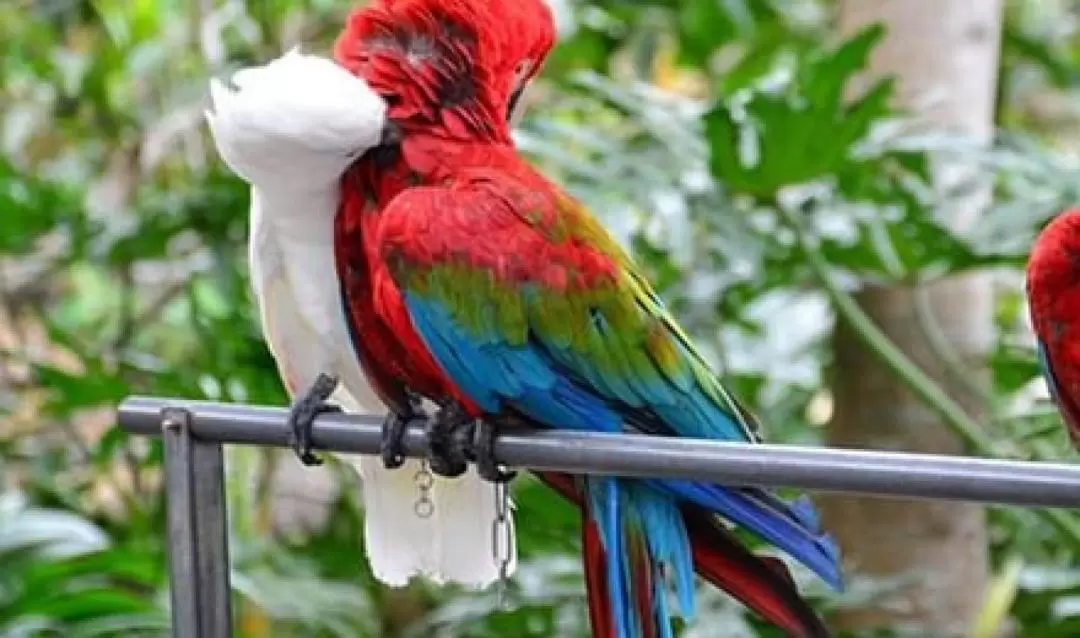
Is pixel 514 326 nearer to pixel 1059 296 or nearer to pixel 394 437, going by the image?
pixel 394 437

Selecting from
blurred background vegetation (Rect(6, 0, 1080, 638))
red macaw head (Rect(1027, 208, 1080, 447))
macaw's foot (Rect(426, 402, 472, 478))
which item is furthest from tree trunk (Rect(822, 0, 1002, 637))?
macaw's foot (Rect(426, 402, 472, 478))

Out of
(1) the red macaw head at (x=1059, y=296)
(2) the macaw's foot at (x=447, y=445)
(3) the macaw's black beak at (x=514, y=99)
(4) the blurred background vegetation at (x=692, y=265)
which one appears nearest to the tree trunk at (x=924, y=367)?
(4) the blurred background vegetation at (x=692, y=265)

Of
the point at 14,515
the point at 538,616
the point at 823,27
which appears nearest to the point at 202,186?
the point at 14,515

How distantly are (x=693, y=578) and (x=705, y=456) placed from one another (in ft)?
0.52

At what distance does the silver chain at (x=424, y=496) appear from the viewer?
2.78ft

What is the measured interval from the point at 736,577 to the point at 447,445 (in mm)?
138

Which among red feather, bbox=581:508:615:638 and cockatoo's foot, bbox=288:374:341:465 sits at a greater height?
cockatoo's foot, bbox=288:374:341:465

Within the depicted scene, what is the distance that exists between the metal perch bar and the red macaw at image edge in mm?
52

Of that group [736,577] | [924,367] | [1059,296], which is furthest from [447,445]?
[924,367]

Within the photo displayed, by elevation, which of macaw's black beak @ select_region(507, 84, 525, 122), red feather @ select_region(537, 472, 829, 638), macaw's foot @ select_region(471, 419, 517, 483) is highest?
macaw's black beak @ select_region(507, 84, 525, 122)

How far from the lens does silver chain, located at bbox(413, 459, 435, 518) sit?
33.3 inches

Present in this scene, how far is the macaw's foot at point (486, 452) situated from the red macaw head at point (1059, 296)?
0.33 meters

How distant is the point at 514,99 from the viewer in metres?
0.86

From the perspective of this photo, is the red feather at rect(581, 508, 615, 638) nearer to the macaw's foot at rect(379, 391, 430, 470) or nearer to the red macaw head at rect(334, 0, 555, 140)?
the macaw's foot at rect(379, 391, 430, 470)
